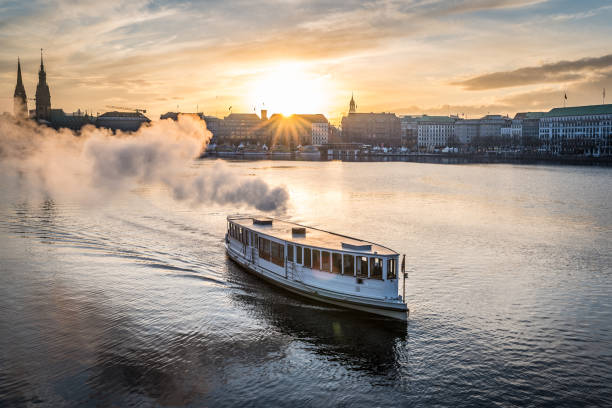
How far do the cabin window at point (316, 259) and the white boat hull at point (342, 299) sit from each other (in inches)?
41.9

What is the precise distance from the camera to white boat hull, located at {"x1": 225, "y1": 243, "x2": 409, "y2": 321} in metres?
23.0

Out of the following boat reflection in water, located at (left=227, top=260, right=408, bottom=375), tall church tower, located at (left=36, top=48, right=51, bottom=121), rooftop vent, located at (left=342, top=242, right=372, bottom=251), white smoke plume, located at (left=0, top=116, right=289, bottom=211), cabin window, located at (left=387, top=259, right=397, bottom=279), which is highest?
tall church tower, located at (left=36, top=48, right=51, bottom=121)

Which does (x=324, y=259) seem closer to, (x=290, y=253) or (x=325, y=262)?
(x=325, y=262)

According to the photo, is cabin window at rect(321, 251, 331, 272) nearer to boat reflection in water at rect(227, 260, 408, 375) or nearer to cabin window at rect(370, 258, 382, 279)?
boat reflection in water at rect(227, 260, 408, 375)

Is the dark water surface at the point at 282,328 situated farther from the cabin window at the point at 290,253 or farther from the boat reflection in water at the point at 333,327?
the cabin window at the point at 290,253

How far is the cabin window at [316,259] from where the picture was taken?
2500 cm

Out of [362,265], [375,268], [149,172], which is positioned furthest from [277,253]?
[149,172]

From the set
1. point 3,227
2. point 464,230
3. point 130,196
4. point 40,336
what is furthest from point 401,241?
point 130,196

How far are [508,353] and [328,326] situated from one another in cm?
765

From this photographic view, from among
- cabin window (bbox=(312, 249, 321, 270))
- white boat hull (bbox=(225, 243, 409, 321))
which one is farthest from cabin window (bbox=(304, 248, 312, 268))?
white boat hull (bbox=(225, 243, 409, 321))

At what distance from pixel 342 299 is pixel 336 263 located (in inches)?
67.6

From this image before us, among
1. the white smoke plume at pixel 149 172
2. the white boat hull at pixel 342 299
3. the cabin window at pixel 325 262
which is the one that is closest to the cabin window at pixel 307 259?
the cabin window at pixel 325 262

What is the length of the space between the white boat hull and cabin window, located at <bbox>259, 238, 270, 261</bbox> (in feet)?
2.47

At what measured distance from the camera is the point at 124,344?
21.0 metres
